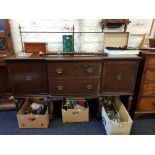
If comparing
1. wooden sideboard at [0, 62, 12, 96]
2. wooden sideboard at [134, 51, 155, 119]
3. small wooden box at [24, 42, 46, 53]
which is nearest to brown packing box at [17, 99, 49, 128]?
wooden sideboard at [0, 62, 12, 96]

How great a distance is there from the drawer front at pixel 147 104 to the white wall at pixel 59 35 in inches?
31.0

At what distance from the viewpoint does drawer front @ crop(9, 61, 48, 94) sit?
1.57 m

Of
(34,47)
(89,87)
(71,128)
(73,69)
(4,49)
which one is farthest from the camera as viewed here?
(4,49)

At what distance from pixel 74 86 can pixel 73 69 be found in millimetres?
207

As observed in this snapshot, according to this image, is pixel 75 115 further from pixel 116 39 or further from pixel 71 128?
pixel 116 39

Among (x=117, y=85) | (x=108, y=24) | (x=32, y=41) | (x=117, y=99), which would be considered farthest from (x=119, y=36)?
(x=32, y=41)

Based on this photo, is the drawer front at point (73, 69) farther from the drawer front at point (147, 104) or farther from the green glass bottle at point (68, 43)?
the drawer front at point (147, 104)

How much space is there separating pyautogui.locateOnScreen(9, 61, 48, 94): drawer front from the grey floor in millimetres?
463

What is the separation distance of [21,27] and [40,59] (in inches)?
29.7

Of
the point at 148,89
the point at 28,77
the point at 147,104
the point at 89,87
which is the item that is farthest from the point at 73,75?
the point at 147,104

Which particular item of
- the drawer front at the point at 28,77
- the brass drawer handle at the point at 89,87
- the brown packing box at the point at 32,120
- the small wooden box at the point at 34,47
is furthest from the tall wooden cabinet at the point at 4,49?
the brass drawer handle at the point at 89,87

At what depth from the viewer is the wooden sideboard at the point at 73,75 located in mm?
1563

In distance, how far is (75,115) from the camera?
6.09ft

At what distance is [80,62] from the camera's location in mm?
1570
